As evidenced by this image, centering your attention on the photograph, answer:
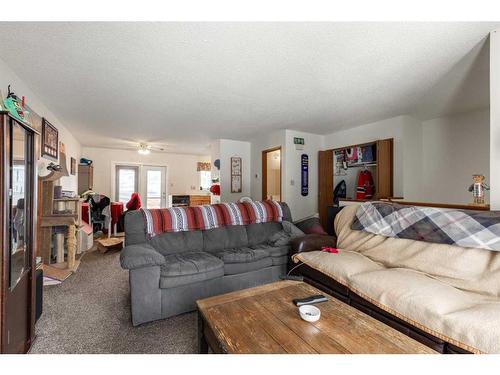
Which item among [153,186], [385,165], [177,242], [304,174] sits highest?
[385,165]

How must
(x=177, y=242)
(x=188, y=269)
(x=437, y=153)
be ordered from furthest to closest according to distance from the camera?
1. (x=437, y=153)
2. (x=177, y=242)
3. (x=188, y=269)

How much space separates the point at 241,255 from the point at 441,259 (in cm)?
169

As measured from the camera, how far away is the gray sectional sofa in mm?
1861

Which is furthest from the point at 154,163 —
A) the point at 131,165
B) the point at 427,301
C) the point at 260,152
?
the point at 427,301

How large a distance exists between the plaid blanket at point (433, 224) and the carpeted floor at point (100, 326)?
191cm

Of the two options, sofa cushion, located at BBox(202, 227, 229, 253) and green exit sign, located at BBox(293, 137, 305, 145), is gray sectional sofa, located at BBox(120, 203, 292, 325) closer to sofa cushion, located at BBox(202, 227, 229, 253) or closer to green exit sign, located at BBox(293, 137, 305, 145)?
sofa cushion, located at BBox(202, 227, 229, 253)

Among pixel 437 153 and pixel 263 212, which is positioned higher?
pixel 437 153

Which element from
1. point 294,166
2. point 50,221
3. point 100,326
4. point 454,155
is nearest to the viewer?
point 100,326

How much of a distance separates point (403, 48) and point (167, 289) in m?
2.81

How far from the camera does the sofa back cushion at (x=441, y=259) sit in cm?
151

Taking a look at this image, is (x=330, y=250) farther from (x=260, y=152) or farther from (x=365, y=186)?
(x=260, y=152)

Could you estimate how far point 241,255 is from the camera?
7.79 ft
